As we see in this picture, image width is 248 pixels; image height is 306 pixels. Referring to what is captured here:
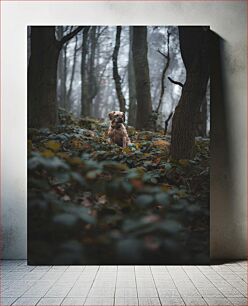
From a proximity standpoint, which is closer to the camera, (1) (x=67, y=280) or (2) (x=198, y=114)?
(1) (x=67, y=280)

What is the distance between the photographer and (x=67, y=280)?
15.6ft

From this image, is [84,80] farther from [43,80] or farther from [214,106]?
[214,106]

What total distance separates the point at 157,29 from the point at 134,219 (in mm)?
1807

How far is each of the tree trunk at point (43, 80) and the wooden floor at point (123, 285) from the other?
1.38m

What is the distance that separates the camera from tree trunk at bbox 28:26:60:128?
5.31m

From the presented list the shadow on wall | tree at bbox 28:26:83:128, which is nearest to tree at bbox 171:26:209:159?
the shadow on wall

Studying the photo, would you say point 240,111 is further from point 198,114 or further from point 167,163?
point 167,163

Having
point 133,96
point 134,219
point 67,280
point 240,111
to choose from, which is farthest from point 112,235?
point 240,111

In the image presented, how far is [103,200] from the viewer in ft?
17.3

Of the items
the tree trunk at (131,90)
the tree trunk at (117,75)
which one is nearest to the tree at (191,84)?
the tree trunk at (131,90)

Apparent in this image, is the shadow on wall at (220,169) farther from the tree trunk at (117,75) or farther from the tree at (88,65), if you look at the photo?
the tree at (88,65)

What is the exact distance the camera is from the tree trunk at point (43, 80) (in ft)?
17.4

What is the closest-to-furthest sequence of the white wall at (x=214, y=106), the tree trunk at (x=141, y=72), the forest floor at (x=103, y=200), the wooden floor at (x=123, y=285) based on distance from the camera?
the wooden floor at (x=123, y=285), the forest floor at (x=103, y=200), the tree trunk at (x=141, y=72), the white wall at (x=214, y=106)

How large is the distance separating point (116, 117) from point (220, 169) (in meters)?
1.16
